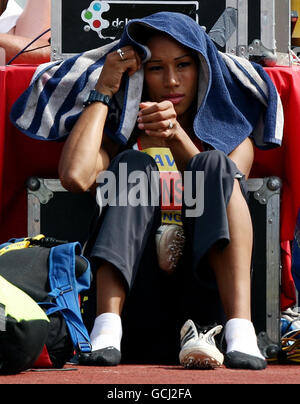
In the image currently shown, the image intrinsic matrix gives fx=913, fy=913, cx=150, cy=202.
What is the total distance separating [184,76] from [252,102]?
0.27m

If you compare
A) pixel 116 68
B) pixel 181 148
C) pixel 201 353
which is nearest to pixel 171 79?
pixel 116 68

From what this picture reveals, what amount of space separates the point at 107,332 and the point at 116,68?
2.97ft

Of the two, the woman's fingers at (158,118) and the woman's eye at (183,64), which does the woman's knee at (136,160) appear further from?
the woman's eye at (183,64)

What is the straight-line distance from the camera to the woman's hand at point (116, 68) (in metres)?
2.92

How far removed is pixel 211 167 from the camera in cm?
255

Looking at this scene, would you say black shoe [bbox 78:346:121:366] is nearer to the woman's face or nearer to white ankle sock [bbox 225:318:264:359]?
white ankle sock [bbox 225:318:264:359]

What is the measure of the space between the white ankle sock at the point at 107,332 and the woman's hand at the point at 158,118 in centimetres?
57

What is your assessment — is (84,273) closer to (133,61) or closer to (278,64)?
(133,61)

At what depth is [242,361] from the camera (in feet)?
7.59

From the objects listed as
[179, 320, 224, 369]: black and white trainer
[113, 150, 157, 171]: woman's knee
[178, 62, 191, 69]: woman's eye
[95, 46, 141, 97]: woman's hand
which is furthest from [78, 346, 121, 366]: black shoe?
[178, 62, 191, 69]: woman's eye

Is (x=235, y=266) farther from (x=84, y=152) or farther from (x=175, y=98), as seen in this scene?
(x=175, y=98)

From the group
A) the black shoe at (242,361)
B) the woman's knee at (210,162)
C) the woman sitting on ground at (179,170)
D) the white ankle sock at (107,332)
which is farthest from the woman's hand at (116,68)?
the black shoe at (242,361)

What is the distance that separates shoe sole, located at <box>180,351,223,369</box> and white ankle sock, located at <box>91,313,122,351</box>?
216 millimetres

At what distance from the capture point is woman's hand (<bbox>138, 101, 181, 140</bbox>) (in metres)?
2.70
